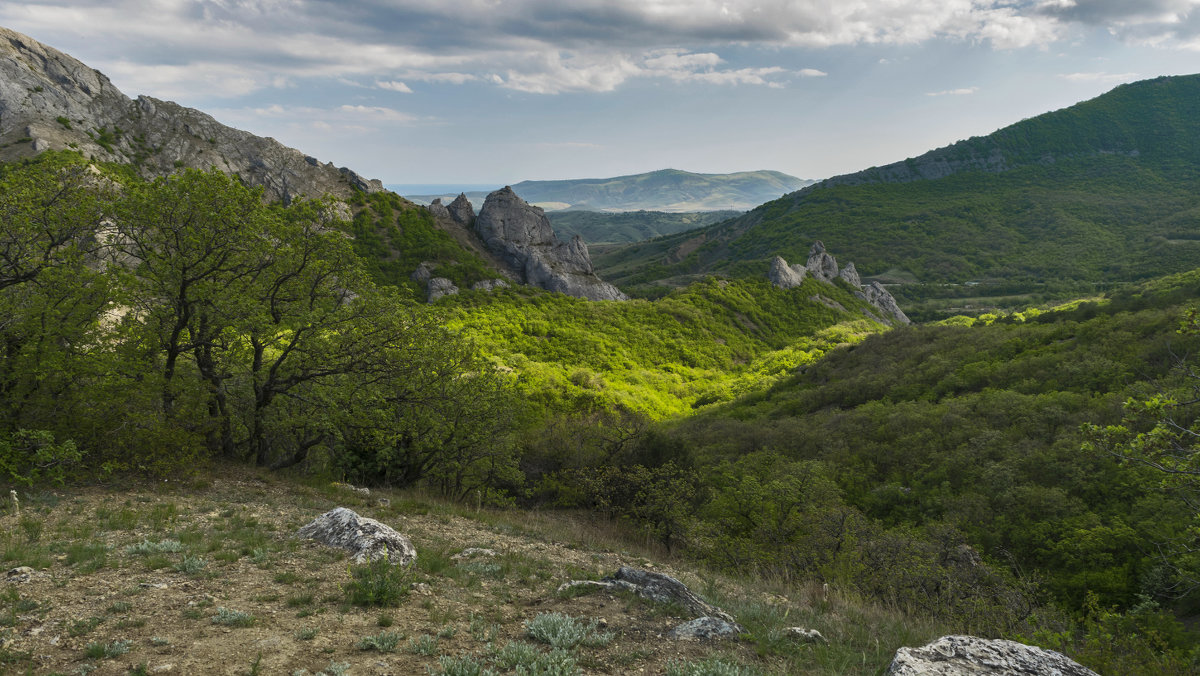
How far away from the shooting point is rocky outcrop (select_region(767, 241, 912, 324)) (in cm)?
11712

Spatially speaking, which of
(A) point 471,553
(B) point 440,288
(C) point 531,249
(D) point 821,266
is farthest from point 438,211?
(A) point 471,553

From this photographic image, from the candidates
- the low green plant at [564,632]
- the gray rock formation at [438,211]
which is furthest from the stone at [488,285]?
the low green plant at [564,632]

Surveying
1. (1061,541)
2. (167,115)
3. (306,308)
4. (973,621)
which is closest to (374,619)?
(973,621)

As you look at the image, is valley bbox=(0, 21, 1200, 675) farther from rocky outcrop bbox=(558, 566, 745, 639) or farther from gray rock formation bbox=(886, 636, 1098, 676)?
gray rock formation bbox=(886, 636, 1098, 676)

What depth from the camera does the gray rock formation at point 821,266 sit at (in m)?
132

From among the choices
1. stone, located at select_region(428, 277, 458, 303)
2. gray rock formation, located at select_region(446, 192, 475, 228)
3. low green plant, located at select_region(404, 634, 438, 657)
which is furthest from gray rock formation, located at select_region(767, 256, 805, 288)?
low green plant, located at select_region(404, 634, 438, 657)

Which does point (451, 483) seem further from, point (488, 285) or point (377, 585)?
point (488, 285)

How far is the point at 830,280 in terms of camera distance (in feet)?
435

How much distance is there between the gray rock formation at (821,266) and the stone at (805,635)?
429 ft

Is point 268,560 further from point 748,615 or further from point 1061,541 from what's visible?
point 1061,541

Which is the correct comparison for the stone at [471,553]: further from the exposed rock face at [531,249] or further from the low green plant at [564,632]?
the exposed rock face at [531,249]

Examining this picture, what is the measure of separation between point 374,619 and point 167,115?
12030cm

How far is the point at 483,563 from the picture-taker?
12211 mm

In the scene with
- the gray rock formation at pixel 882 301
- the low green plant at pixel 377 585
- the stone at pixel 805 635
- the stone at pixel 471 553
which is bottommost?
the gray rock formation at pixel 882 301
